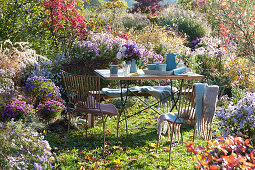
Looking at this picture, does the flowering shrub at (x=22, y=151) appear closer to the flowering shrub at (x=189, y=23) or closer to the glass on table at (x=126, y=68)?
the glass on table at (x=126, y=68)

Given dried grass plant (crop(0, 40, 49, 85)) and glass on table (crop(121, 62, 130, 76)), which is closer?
glass on table (crop(121, 62, 130, 76))

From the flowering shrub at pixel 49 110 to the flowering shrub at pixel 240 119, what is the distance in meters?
2.83

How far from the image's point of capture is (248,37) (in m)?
4.65

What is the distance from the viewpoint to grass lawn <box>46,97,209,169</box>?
3.64 meters

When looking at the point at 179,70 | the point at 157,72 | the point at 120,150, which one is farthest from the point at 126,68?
the point at 120,150

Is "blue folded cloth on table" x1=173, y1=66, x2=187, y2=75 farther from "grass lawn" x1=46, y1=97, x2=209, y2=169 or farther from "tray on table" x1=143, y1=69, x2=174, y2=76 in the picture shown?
"grass lawn" x1=46, y1=97, x2=209, y2=169

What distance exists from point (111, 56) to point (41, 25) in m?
2.21

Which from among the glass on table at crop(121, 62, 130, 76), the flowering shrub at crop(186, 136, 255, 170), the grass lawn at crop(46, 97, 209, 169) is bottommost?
the grass lawn at crop(46, 97, 209, 169)

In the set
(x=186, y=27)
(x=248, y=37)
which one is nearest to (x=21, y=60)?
(x=248, y=37)

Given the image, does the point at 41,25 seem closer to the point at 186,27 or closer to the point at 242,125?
the point at 242,125

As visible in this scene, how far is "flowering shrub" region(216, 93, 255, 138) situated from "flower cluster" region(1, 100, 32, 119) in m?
2.97

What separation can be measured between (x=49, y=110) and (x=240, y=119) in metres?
3.11

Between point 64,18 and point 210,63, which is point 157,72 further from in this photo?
point 210,63

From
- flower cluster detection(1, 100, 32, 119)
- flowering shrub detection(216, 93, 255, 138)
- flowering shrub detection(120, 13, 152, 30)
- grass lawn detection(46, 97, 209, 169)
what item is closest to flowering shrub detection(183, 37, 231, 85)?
grass lawn detection(46, 97, 209, 169)
